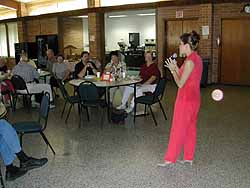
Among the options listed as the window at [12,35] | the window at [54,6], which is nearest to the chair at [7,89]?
the window at [54,6]

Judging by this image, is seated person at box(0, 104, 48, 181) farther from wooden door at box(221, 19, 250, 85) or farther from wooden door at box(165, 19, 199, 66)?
wooden door at box(165, 19, 199, 66)

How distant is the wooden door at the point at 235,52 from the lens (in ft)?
31.1

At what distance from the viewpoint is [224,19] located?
9.62m

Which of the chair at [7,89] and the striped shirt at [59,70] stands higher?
the striped shirt at [59,70]

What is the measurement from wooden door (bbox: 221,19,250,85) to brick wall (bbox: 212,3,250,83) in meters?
0.13

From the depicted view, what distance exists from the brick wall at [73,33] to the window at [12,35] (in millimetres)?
3431

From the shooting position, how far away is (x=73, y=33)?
47.8 ft

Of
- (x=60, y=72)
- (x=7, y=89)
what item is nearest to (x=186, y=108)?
(x=7, y=89)

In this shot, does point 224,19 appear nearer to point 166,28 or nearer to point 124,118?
point 166,28

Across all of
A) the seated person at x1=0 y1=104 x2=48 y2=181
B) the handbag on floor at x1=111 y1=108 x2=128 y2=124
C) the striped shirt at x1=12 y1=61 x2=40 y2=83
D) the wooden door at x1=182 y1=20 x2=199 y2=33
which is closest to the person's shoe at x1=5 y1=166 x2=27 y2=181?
the seated person at x1=0 y1=104 x2=48 y2=181

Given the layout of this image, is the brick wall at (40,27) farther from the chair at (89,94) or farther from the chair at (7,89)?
the chair at (89,94)

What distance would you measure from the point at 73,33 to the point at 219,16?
6987mm

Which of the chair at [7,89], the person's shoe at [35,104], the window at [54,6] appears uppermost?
the window at [54,6]

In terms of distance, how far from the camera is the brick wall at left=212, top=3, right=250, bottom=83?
9332 mm
